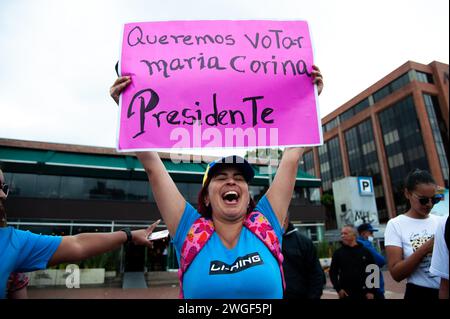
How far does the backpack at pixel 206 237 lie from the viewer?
1639mm

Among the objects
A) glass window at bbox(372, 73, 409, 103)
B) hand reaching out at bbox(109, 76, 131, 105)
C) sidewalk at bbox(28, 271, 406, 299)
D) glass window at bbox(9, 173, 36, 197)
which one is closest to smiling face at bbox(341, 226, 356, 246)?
sidewalk at bbox(28, 271, 406, 299)

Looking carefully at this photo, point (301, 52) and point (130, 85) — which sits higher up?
point (301, 52)

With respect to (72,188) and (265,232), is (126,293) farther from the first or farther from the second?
(265,232)

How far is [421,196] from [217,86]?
183 cm

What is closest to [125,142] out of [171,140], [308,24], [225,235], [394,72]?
[171,140]

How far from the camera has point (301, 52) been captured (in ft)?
7.37

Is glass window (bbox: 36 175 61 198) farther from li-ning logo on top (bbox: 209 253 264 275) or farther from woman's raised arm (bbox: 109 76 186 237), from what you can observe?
li-ning logo on top (bbox: 209 253 264 275)

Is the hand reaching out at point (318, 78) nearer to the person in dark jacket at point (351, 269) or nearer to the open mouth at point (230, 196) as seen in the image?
the open mouth at point (230, 196)

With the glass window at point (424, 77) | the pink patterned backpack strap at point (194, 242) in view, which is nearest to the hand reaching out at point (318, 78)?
the pink patterned backpack strap at point (194, 242)

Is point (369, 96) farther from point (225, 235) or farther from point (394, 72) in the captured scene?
point (225, 235)

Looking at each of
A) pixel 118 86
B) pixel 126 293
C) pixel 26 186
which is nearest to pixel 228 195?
pixel 118 86


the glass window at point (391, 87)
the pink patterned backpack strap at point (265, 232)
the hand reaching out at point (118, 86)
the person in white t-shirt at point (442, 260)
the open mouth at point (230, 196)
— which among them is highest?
the glass window at point (391, 87)

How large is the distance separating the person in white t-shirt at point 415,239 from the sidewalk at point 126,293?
574 mm
